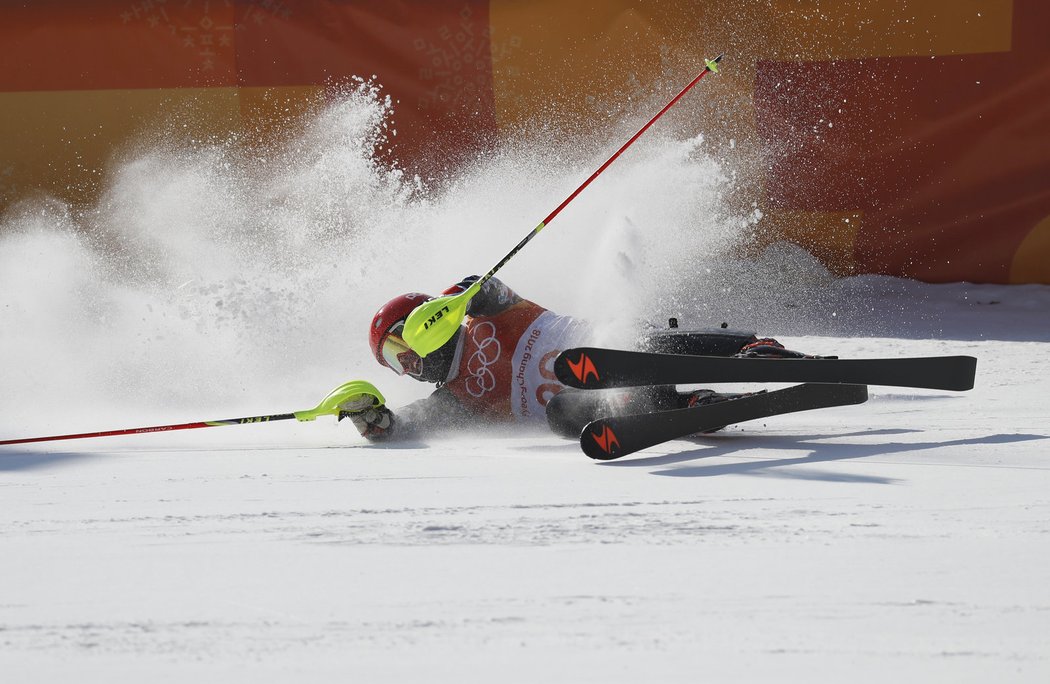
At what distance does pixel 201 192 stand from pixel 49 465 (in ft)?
11.4

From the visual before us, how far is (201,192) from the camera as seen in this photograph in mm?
6422

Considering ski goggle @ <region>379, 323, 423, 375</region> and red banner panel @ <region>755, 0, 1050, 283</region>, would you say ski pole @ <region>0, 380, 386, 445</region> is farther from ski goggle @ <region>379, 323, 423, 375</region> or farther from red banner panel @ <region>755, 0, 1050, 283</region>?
red banner panel @ <region>755, 0, 1050, 283</region>

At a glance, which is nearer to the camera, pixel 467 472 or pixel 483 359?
pixel 467 472

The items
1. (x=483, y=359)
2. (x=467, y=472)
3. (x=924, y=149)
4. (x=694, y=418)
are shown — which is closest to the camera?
(x=467, y=472)

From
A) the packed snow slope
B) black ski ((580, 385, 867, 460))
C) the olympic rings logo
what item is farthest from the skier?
black ski ((580, 385, 867, 460))

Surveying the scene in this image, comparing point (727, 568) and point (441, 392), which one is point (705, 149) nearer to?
point (441, 392)

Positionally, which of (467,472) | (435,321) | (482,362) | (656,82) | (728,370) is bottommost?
(467,472)

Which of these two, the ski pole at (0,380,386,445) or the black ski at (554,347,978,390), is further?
the ski pole at (0,380,386,445)

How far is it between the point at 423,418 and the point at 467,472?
0.76m


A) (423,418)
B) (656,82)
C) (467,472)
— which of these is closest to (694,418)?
(467,472)

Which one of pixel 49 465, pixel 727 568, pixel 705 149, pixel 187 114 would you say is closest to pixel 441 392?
pixel 49 465

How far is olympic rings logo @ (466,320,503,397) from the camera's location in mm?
3607

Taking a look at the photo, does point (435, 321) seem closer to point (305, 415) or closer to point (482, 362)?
point (482, 362)

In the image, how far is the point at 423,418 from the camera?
367 cm
